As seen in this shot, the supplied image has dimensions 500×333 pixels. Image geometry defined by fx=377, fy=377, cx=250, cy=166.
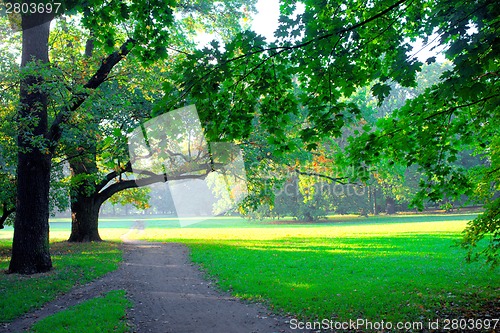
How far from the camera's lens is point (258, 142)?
55.8ft

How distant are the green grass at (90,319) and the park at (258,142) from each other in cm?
5

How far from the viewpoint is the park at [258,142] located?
5.22 meters

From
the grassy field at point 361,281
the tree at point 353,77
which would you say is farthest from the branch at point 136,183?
the tree at point 353,77

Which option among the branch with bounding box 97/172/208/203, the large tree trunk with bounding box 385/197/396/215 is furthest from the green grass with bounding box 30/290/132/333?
the large tree trunk with bounding box 385/197/396/215

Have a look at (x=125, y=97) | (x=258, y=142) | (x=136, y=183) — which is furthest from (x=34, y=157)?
(x=136, y=183)

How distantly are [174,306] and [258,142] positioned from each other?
971 cm

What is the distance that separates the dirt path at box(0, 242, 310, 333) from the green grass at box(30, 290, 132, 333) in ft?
0.89

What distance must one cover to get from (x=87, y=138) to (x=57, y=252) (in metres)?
6.94

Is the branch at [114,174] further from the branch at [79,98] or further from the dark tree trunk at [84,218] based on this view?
the branch at [79,98]

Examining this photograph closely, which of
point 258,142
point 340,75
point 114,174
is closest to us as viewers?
point 340,75

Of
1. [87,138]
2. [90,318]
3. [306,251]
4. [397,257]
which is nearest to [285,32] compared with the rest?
[90,318]

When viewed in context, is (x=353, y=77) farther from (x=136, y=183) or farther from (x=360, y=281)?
(x=136, y=183)

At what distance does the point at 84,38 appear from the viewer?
16688 millimetres

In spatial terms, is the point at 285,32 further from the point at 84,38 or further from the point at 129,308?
the point at 84,38
